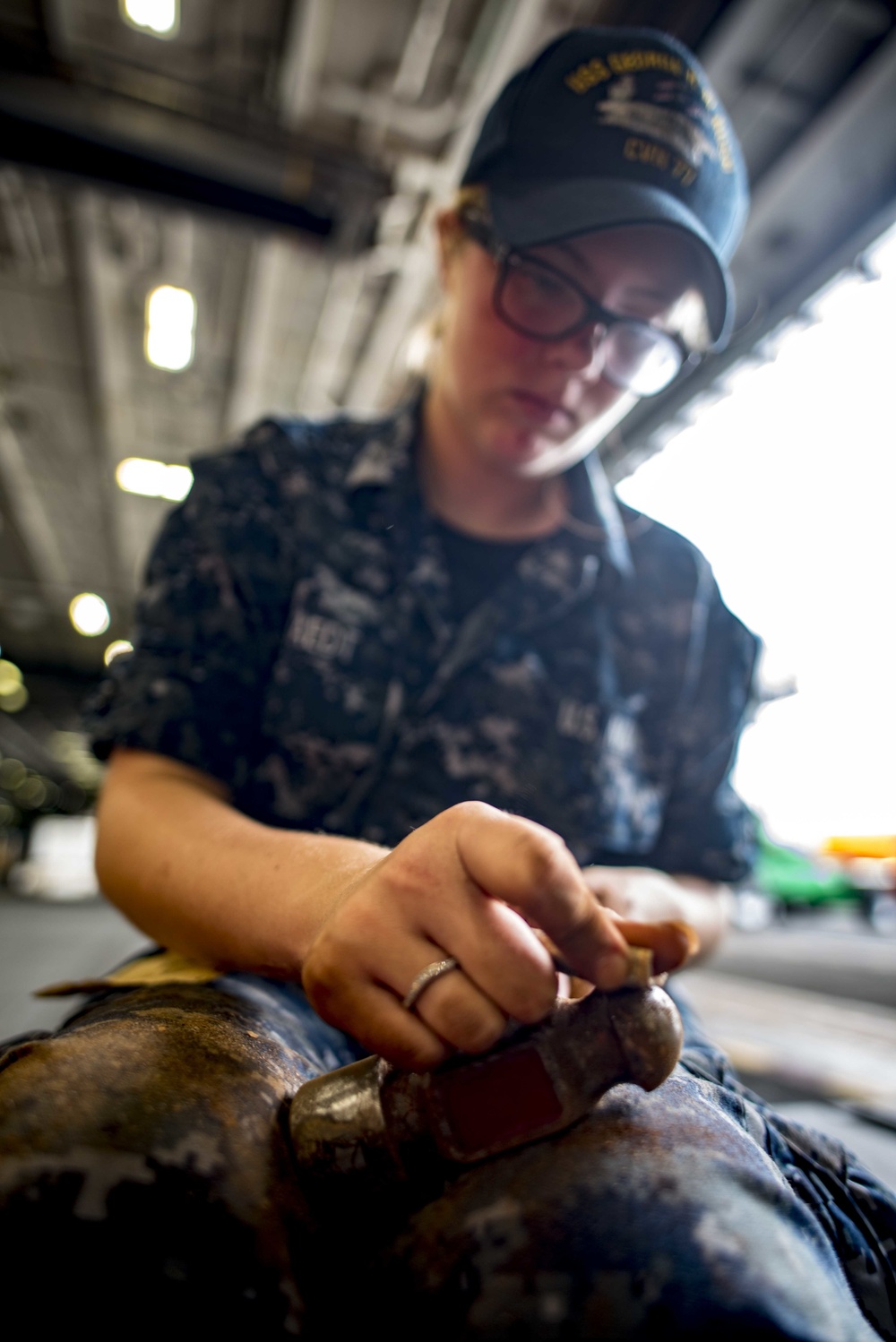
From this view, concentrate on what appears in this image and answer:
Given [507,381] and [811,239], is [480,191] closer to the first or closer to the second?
[507,381]

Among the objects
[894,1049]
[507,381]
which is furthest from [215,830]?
[894,1049]

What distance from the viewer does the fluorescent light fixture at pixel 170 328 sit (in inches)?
151

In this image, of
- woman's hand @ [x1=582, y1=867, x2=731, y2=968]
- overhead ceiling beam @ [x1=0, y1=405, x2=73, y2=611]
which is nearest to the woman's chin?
woman's hand @ [x1=582, y1=867, x2=731, y2=968]

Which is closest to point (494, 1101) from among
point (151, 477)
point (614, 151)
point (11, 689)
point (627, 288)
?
point (627, 288)

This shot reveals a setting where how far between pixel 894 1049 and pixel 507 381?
2394 millimetres

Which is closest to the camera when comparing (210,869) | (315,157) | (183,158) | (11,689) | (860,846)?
(210,869)

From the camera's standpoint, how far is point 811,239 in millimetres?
3119

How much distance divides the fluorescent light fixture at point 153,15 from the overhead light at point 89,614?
5905mm

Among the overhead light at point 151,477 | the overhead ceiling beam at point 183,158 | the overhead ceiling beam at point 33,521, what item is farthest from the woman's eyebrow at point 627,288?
the overhead ceiling beam at point 33,521

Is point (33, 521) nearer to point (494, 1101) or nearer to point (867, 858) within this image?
point (494, 1101)

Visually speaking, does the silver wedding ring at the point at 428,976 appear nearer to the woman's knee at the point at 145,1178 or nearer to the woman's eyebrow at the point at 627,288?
the woman's knee at the point at 145,1178

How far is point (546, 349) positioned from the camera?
931 millimetres

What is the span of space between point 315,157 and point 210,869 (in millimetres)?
3401

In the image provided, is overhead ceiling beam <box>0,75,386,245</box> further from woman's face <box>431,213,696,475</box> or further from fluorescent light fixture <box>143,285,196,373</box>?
woman's face <box>431,213,696,475</box>
